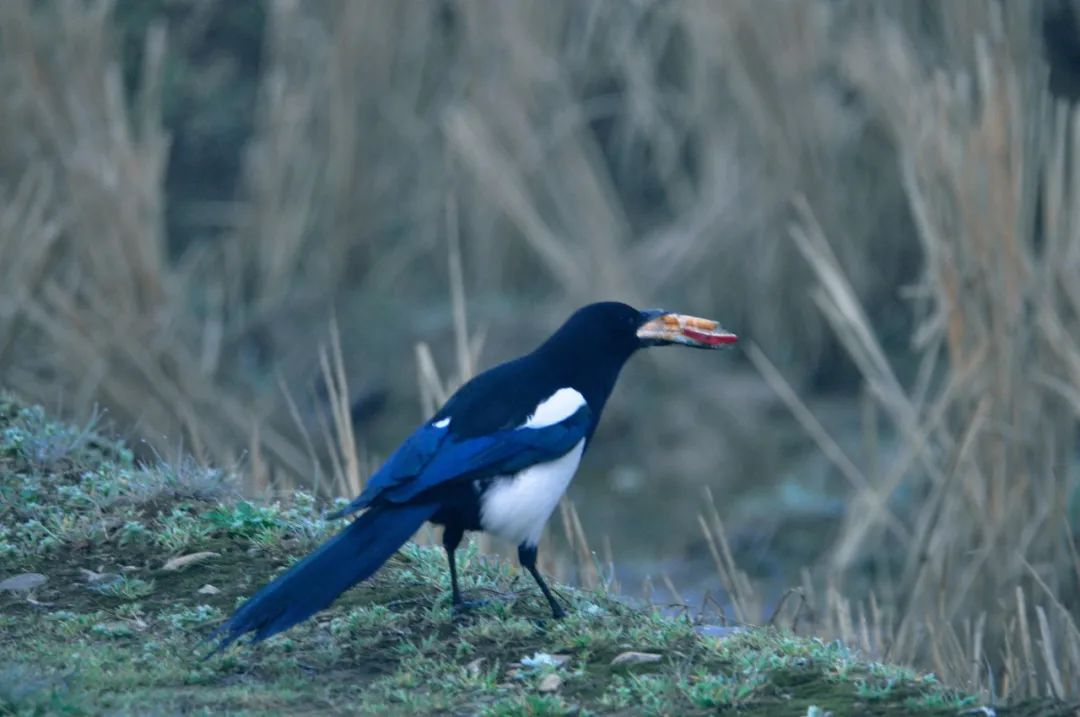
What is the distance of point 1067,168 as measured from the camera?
902 centimetres

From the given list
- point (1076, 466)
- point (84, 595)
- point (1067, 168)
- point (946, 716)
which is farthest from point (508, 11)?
point (946, 716)

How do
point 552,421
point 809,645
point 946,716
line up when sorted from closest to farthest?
point 946,716 < point 809,645 < point 552,421

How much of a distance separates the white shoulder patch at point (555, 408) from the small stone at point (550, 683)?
640 mm

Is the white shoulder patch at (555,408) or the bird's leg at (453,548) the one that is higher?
the white shoulder patch at (555,408)

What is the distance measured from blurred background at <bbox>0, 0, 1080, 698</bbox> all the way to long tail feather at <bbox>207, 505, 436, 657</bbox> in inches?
78.2

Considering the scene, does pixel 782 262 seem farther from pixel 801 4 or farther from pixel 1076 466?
pixel 1076 466

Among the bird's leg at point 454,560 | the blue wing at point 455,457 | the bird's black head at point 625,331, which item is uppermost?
the bird's black head at point 625,331

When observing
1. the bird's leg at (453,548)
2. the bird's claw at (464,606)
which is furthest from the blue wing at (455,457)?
the bird's claw at (464,606)

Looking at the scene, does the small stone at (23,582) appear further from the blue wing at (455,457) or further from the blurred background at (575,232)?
the blurred background at (575,232)

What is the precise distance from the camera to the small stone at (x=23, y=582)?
4172 mm

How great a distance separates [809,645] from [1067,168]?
19.2ft

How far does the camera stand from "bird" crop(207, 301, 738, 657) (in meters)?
3.58

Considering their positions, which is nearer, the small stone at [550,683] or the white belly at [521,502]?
the small stone at [550,683]

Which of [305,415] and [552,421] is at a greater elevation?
[552,421]
